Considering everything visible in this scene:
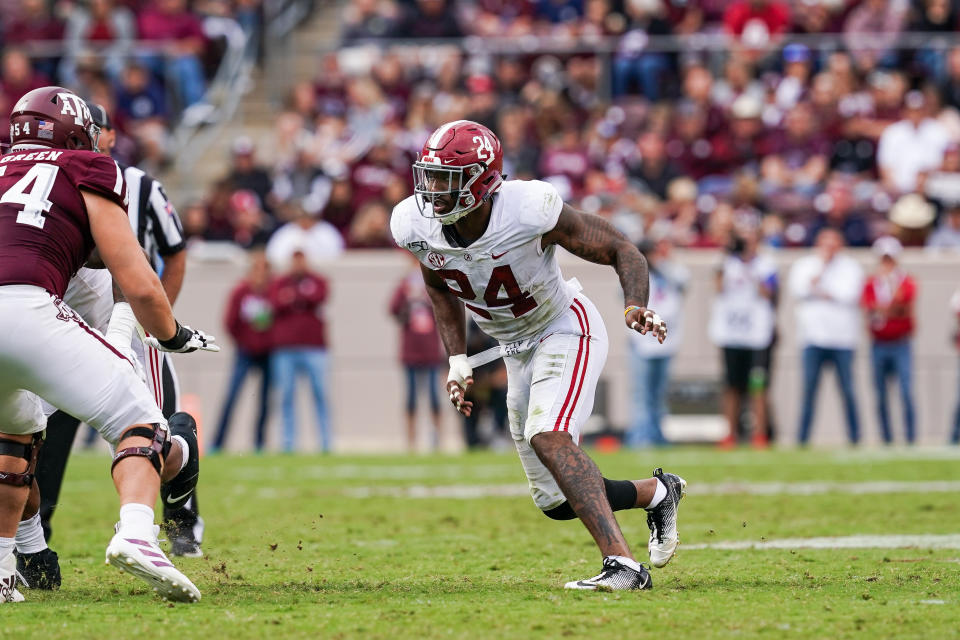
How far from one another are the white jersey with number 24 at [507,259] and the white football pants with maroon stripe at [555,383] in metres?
0.09

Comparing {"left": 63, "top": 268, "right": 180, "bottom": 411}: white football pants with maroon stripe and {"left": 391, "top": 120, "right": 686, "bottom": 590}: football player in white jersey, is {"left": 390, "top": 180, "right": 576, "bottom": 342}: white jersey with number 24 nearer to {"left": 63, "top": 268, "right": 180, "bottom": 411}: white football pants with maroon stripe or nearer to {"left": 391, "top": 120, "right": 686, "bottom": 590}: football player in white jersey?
{"left": 391, "top": 120, "right": 686, "bottom": 590}: football player in white jersey

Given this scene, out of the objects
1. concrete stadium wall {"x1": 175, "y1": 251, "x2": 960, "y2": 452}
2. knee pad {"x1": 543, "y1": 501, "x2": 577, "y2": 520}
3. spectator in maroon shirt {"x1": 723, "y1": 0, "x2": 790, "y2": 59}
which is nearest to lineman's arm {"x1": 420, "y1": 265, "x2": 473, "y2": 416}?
knee pad {"x1": 543, "y1": 501, "x2": 577, "y2": 520}

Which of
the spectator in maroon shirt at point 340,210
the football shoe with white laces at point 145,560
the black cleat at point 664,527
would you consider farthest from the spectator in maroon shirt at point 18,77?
the football shoe with white laces at point 145,560

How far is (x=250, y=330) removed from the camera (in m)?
13.5

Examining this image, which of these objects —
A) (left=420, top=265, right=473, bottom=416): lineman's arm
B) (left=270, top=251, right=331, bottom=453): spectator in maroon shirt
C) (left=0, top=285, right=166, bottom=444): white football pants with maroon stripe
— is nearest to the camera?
(left=0, top=285, right=166, bottom=444): white football pants with maroon stripe

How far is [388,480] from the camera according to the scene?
1068cm

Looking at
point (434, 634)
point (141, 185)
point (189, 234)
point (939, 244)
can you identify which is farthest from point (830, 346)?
point (434, 634)

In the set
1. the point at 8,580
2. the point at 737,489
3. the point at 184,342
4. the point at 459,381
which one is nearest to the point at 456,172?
the point at 459,381

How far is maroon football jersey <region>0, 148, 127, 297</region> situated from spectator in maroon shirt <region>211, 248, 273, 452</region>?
8.57 metres

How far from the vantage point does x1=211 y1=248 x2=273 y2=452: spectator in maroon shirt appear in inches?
529

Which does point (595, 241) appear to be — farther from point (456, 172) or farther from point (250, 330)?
point (250, 330)

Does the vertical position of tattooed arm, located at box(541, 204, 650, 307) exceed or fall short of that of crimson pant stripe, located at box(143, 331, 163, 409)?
it exceeds it

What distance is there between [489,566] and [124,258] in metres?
2.22

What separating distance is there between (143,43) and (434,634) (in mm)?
13222
